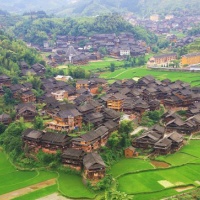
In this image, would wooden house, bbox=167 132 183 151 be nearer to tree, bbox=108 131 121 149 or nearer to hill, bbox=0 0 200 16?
tree, bbox=108 131 121 149

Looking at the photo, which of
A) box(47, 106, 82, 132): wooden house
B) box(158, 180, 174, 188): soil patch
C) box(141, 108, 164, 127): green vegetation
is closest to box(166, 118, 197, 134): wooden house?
box(141, 108, 164, 127): green vegetation

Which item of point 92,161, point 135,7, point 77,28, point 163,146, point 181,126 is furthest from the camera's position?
point 135,7

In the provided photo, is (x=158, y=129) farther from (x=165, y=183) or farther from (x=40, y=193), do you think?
(x=40, y=193)

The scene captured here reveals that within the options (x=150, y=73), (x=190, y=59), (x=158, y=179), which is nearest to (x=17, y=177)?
(x=158, y=179)

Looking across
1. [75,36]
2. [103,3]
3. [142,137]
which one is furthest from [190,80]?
[103,3]

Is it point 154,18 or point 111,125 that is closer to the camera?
point 111,125

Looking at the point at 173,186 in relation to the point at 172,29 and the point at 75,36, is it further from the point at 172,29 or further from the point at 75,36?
the point at 172,29

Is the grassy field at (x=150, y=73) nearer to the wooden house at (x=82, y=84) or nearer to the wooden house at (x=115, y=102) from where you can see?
the wooden house at (x=82, y=84)

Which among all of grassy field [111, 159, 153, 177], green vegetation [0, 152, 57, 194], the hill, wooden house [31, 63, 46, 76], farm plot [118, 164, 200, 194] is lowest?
green vegetation [0, 152, 57, 194]
